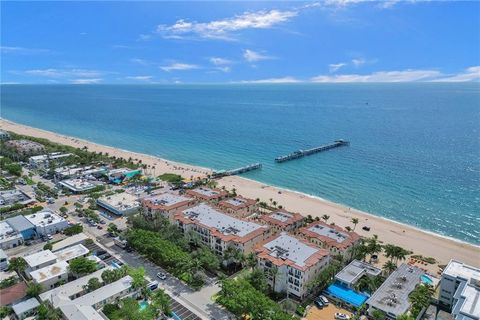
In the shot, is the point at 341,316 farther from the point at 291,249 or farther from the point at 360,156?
the point at 360,156

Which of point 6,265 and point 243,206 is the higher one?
point 243,206

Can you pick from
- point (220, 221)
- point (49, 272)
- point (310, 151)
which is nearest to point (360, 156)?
point (310, 151)

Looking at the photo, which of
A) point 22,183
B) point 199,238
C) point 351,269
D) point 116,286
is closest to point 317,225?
point 351,269

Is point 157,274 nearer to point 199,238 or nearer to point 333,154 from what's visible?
point 199,238

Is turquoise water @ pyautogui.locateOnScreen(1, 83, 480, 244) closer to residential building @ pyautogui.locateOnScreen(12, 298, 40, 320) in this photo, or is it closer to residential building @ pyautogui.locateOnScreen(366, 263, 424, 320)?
residential building @ pyautogui.locateOnScreen(366, 263, 424, 320)

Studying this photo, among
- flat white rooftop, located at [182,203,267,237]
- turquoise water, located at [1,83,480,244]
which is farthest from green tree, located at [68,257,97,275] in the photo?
turquoise water, located at [1,83,480,244]

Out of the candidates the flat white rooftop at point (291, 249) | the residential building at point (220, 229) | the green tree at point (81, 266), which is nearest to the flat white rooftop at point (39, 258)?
the green tree at point (81, 266)
